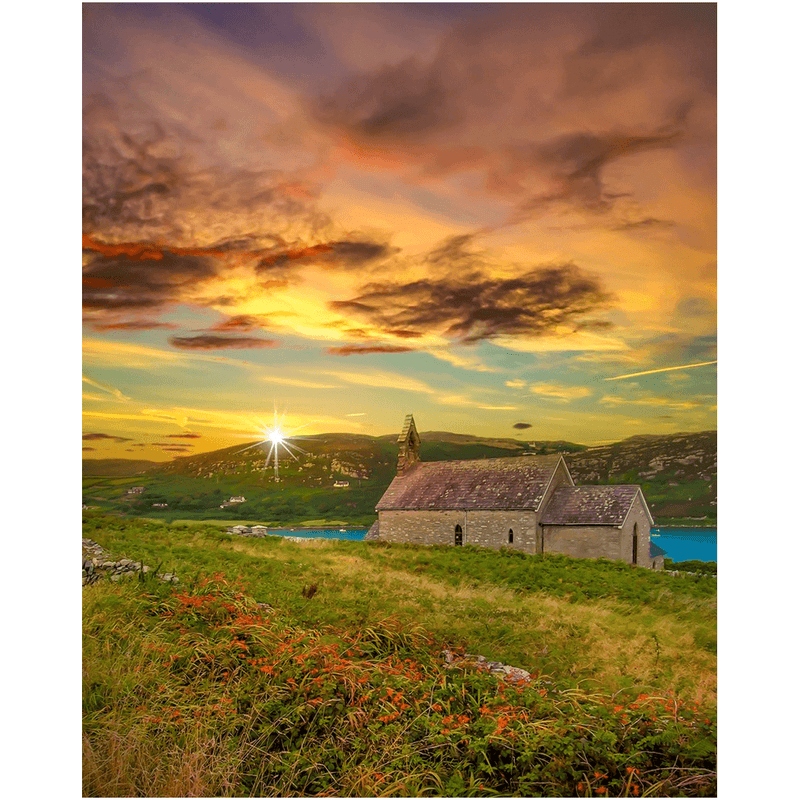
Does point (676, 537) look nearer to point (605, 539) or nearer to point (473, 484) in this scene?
point (605, 539)

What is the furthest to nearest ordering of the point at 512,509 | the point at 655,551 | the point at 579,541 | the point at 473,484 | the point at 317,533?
1. the point at 512,509
2. the point at 473,484
3. the point at 579,541
4. the point at 655,551
5. the point at 317,533

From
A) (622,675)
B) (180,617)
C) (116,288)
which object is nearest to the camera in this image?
(622,675)

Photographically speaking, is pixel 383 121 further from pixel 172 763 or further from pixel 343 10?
pixel 172 763

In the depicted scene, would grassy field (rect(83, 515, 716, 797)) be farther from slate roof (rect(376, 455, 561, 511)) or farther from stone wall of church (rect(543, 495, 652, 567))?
slate roof (rect(376, 455, 561, 511))

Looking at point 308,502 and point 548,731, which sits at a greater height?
point 308,502

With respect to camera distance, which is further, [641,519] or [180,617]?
[641,519]

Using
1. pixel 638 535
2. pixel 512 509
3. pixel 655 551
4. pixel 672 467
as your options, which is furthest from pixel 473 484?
pixel 672 467
